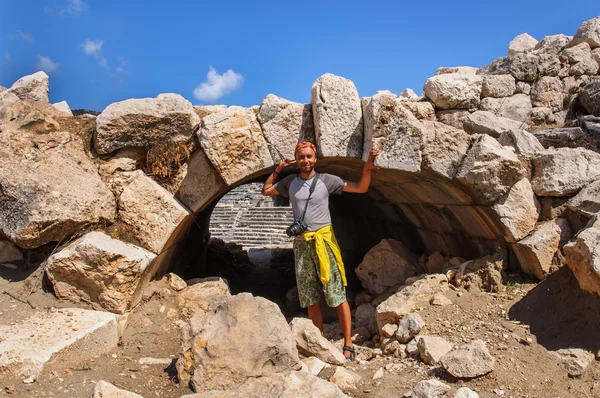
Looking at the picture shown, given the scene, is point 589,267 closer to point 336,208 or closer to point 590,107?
point 590,107

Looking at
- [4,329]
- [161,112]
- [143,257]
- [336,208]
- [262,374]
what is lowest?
[262,374]

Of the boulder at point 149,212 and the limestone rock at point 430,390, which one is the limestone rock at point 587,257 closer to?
the limestone rock at point 430,390

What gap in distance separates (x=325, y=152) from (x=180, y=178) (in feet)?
4.33

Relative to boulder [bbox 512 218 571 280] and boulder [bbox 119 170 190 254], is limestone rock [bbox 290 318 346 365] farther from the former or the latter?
boulder [bbox 512 218 571 280]

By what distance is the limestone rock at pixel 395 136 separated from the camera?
4.04m

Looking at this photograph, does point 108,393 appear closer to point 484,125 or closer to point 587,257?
point 587,257

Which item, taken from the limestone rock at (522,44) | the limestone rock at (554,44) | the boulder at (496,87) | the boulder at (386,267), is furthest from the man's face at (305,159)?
the limestone rock at (522,44)

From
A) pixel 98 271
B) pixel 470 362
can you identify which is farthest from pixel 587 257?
pixel 98 271

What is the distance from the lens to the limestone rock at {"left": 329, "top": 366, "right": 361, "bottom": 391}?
297 centimetres

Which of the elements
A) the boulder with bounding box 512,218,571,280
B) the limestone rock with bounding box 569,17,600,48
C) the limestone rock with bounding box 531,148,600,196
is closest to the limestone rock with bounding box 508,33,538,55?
the limestone rock with bounding box 569,17,600,48

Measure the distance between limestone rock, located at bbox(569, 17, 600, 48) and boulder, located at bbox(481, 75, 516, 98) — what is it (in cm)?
173

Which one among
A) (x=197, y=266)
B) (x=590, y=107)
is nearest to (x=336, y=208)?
(x=197, y=266)

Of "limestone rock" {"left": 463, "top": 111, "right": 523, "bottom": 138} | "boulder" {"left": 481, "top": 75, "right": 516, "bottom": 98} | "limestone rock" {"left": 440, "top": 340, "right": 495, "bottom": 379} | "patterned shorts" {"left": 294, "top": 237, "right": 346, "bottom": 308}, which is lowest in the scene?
"limestone rock" {"left": 440, "top": 340, "right": 495, "bottom": 379}

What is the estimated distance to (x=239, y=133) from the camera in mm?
4105
